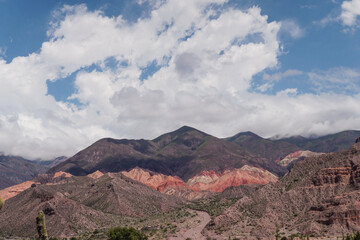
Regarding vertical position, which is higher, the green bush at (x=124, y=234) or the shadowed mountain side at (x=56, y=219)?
the shadowed mountain side at (x=56, y=219)

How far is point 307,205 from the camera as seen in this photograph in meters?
146

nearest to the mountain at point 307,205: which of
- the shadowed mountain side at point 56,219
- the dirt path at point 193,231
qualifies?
the dirt path at point 193,231

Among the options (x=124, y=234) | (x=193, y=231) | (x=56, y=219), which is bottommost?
(x=193, y=231)

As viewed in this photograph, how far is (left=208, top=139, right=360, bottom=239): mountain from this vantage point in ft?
402

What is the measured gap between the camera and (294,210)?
14600cm

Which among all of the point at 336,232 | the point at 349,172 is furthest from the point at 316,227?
the point at 349,172

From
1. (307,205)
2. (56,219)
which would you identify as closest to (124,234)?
(56,219)

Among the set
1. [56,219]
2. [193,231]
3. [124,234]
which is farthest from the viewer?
[56,219]

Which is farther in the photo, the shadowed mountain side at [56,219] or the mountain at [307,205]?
the shadowed mountain side at [56,219]

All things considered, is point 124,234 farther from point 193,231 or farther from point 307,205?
point 307,205

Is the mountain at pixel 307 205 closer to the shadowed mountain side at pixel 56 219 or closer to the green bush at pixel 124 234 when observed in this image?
the green bush at pixel 124 234

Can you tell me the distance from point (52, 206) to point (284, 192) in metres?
120

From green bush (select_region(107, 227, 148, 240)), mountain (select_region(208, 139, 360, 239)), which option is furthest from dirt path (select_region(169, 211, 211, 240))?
green bush (select_region(107, 227, 148, 240))

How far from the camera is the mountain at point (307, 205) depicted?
122500 mm
